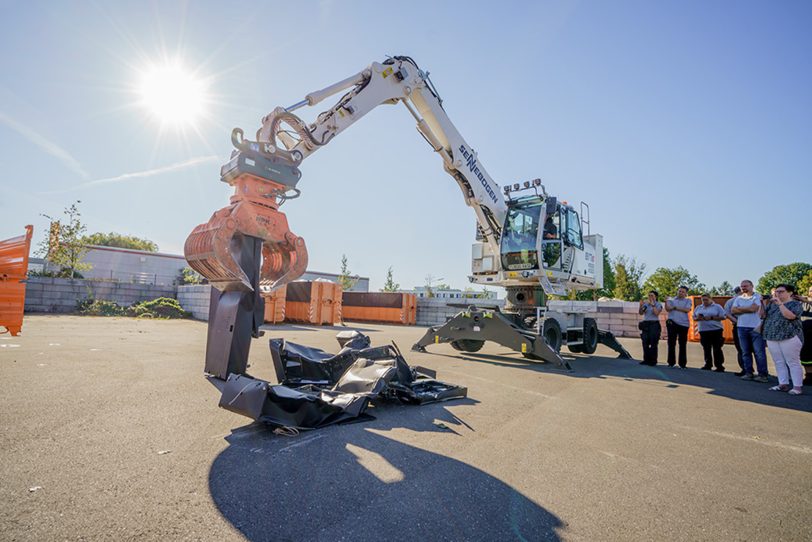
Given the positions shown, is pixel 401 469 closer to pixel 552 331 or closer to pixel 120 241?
pixel 552 331

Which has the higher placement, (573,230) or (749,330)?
(573,230)

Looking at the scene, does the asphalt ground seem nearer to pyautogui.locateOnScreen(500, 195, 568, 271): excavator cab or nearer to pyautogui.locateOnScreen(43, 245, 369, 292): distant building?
pyautogui.locateOnScreen(500, 195, 568, 271): excavator cab

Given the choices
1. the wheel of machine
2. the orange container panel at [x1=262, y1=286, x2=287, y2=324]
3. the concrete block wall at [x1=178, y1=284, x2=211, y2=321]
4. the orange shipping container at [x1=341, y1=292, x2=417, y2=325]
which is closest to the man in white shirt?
the wheel of machine

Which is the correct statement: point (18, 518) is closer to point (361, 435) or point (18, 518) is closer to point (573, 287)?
point (361, 435)

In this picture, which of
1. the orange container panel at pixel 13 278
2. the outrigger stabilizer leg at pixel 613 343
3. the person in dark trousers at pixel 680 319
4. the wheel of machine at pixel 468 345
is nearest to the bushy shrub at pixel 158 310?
the orange container panel at pixel 13 278

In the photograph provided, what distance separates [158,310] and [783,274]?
84383mm

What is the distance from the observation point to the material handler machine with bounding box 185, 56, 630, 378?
4.07 meters

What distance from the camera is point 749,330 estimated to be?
24.8 feet

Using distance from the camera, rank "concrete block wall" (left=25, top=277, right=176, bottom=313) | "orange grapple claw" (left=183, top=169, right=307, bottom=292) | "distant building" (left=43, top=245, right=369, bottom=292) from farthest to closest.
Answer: "distant building" (left=43, top=245, right=369, bottom=292) < "concrete block wall" (left=25, top=277, right=176, bottom=313) < "orange grapple claw" (left=183, top=169, right=307, bottom=292)

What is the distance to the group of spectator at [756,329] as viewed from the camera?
623 cm

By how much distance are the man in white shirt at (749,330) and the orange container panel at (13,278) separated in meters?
12.1

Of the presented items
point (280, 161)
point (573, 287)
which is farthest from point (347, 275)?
point (280, 161)

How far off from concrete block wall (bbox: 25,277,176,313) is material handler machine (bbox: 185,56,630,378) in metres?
18.8

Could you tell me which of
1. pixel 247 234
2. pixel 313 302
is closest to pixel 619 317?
pixel 313 302
